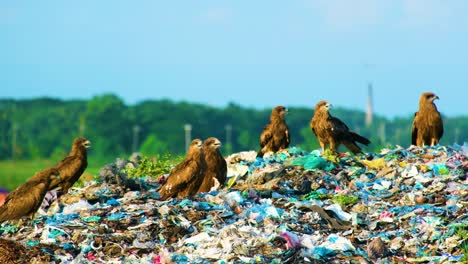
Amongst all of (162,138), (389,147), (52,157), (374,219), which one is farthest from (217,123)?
(374,219)

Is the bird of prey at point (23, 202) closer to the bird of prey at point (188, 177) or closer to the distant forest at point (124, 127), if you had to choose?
the bird of prey at point (188, 177)

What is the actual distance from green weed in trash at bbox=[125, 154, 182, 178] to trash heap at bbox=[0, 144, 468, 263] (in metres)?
1.26

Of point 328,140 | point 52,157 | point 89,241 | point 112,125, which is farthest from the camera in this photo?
point 112,125

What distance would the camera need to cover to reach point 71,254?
955 cm

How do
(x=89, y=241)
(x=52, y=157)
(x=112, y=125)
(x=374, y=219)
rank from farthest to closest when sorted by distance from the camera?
(x=112, y=125) < (x=52, y=157) < (x=374, y=219) < (x=89, y=241)

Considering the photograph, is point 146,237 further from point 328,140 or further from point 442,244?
point 328,140

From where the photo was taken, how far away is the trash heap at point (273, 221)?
372 inches

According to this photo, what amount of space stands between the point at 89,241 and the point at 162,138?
55307 millimetres

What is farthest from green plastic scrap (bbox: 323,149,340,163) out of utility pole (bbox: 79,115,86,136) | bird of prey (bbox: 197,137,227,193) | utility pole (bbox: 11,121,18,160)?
utility pole (bbox: 11,121,18,160)

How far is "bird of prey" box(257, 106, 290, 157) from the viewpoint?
1480 centimetres

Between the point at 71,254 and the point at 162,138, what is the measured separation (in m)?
55.5

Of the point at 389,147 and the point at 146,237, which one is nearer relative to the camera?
the point at 146,237

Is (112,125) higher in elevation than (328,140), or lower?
lower

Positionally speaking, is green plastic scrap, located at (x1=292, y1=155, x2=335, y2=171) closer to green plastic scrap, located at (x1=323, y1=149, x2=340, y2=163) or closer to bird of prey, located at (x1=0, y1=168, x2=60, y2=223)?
green plastic scrap, located at (x1=323, y1=149, x2=340, y2=163)
